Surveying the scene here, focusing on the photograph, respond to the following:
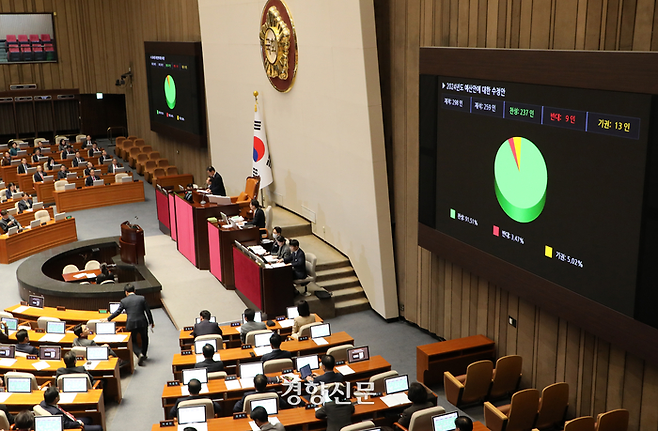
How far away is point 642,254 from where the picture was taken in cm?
645

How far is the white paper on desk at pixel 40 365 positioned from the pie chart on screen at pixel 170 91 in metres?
11.5

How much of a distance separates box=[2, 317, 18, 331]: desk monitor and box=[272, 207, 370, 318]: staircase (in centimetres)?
433

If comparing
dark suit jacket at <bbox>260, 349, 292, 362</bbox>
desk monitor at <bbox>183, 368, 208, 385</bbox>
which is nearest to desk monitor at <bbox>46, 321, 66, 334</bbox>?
desk monitor at <bbox>183, 368, 208, 385</bbox>

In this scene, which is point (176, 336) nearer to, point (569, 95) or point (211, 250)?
point (211, 250)

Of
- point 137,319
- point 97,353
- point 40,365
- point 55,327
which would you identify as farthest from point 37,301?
point 97,353

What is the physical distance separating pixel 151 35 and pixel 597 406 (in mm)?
17700

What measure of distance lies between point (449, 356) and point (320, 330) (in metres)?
1.74

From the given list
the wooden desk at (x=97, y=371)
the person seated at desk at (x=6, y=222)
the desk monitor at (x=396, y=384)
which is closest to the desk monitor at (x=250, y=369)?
the desk monitor at (x=396, y=384)

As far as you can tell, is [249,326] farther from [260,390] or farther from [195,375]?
[260,390]

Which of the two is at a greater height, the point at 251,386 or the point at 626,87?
the point at 626,87

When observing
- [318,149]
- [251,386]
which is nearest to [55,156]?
[318,149]

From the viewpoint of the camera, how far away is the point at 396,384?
7.68 metres

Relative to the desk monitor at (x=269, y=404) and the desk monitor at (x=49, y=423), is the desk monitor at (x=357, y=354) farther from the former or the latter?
the desk monitor at (x=49, y=423)

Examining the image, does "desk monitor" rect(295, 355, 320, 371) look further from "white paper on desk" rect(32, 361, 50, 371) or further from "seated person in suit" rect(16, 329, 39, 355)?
"seated person in suit" rect(16, 329, 39, 355)
